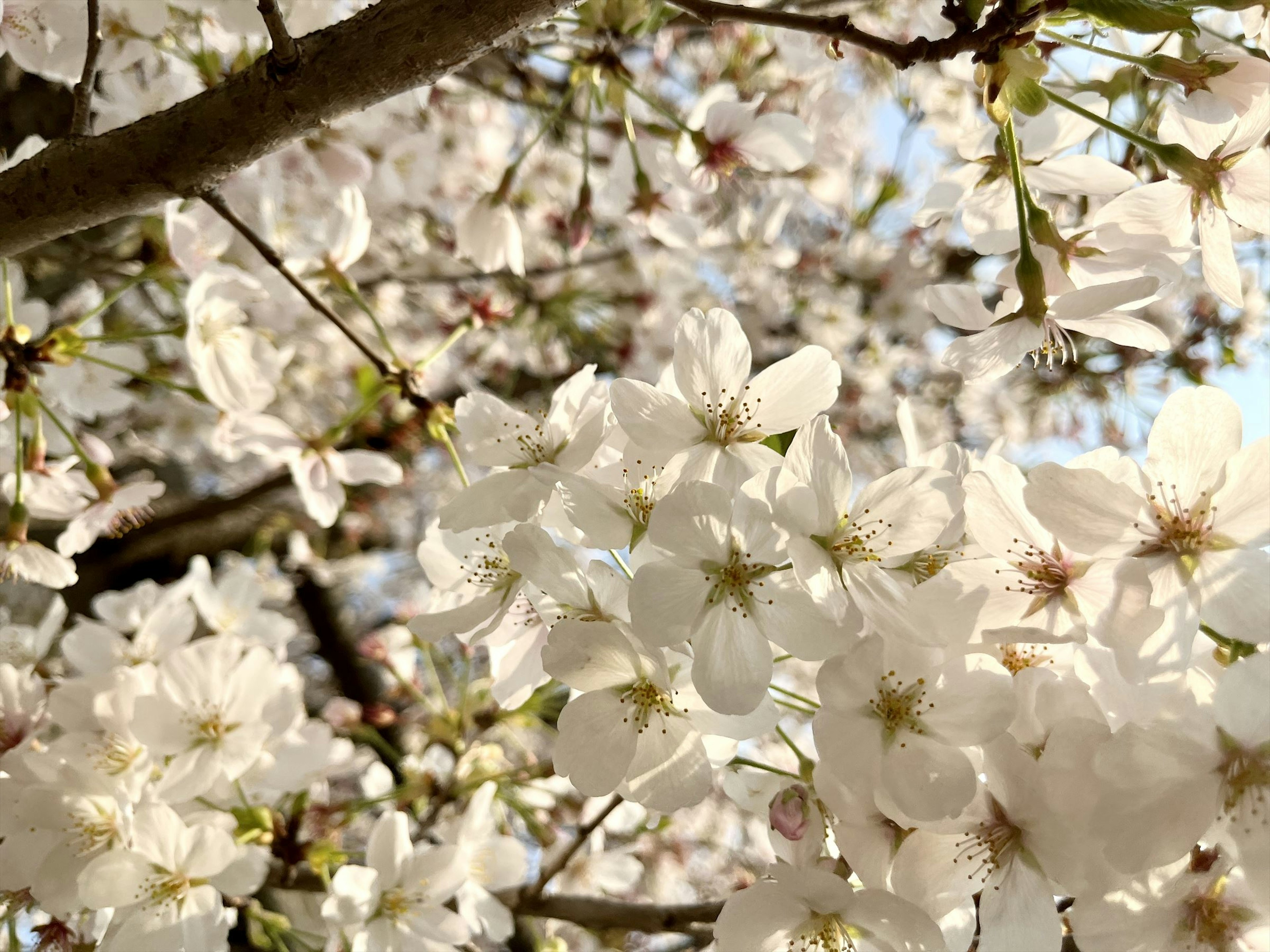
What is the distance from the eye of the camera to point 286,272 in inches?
44.9

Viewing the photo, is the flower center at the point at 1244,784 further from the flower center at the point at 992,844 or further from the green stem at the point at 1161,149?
the green stem at the point at 1161,149

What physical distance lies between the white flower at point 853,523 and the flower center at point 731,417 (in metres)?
0.07

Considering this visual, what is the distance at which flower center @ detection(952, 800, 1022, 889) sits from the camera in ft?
2.63

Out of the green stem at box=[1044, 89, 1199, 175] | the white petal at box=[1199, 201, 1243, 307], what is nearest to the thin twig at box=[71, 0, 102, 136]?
the green stem at box=[1044, 89, 1199, 175]

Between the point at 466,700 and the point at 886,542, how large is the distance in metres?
1.30

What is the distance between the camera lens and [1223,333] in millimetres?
2977

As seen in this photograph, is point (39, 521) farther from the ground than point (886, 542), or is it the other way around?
point (39, 521)

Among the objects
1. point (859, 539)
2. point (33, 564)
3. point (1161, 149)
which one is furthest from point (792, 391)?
point (33, 564)

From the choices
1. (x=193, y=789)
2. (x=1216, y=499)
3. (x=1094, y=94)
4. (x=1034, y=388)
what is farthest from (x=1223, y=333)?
(x=193, y=789)

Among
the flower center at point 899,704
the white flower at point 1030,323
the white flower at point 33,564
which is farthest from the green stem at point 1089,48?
the white flower at point 33,564

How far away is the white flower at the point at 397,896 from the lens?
3.79 feet

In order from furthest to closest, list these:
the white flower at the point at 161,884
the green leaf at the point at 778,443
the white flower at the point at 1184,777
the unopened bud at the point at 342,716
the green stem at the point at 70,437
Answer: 1. the unopened bud at the point at 342,716
2. the green stem at the point at 70,437
3. the white flower at the point at 161,884
4. the green leaf at the point at 778,443
5. the white flower at the point at 1184,777

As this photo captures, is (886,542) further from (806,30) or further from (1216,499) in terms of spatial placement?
(806,30)

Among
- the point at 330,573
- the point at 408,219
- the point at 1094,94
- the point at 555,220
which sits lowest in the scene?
the point at 1094,94
